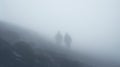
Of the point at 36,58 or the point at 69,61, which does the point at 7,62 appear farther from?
the point at 69,61

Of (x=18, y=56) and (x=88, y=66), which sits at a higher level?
(x=88, y=66)

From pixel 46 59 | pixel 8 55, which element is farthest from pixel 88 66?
pixel 8 55

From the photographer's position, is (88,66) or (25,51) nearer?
(25,51)

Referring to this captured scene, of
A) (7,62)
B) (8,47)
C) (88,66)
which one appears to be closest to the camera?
(7,62)

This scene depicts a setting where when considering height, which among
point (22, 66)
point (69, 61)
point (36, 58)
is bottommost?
point (22, 66)

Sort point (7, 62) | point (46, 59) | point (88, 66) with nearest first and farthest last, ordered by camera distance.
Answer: point (7, 62), point (46, 59), point (88, 66)

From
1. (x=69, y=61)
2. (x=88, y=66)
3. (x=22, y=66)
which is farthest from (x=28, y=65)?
(x=88, y=66)

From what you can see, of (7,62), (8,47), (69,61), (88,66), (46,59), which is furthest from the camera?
(88,66)

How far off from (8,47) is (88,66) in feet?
92.0

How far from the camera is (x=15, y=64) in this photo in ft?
139

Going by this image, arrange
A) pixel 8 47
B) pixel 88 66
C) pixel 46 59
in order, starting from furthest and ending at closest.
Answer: pixel 88 66, pixel 46 59, pixel 8 47

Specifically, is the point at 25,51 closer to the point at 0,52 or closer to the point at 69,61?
the point at 0,52

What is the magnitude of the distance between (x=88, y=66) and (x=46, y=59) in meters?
18.8

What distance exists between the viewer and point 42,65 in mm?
47375
